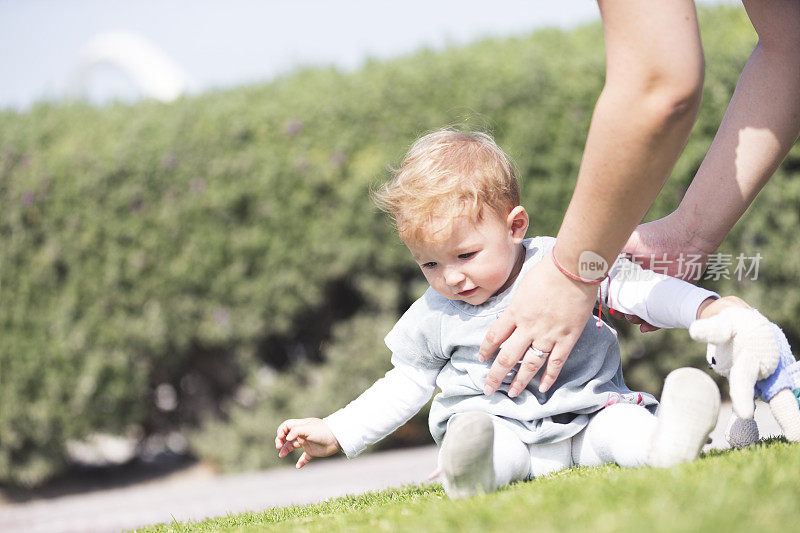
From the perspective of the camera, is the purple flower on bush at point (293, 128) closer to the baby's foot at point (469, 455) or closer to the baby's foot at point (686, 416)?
the baby's foot at point (469, 455)

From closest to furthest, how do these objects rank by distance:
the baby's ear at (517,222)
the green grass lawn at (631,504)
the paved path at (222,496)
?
the green grass lawn at (631,504) < the baby's ear at (517,222) < the paved path at (222,496)

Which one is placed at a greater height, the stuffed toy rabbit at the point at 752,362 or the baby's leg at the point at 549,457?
the stuffed toy rabbit at the point at 752,362

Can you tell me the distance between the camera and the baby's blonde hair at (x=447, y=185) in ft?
8.39

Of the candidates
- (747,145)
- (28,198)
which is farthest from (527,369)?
(28,198)

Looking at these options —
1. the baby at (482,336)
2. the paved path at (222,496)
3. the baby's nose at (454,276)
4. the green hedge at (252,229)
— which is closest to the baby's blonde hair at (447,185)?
the baby at (482,336)

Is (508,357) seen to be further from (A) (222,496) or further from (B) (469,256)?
(A) (222,496)

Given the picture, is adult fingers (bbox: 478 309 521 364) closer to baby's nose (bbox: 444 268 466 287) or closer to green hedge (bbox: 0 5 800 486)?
baby's nose (bbox: 444 268 466 287)

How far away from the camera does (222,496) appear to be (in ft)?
17.2

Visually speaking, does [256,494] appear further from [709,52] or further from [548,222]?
[709,52]

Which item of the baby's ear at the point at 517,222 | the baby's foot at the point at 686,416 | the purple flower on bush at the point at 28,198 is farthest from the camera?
the purple flower on bush at the point at 28,198

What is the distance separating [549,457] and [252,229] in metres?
3.99

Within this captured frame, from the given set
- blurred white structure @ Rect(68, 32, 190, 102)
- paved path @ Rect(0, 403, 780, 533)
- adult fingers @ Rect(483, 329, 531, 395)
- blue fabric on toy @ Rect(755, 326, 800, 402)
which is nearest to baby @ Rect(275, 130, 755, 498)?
adult fingers @ Rect(483, 329, 531, 395)

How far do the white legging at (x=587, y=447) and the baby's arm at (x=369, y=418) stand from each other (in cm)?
34

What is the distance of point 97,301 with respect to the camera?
6.04 metres
